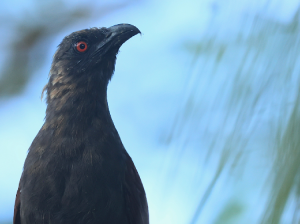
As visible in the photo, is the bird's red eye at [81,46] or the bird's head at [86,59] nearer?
the bird's head at [86,59]

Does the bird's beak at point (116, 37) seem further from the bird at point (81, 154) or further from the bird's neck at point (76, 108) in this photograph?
the bird's neck at point (76, 108)

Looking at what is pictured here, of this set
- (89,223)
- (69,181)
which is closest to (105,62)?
(69,181)

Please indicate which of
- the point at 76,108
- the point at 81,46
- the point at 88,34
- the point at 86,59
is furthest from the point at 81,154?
the point at 88,34

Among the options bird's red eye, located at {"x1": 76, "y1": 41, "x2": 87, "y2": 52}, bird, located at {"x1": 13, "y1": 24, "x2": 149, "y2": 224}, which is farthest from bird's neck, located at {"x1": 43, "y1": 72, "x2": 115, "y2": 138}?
bird's red eye, located at {"x1": 76, "y1": 41, "x2": 87, "y2": 52}

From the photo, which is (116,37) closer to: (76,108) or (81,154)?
(76,108)

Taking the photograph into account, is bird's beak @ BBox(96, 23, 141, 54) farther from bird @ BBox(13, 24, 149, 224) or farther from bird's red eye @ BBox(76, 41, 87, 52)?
bird's red eye @ BBox(76, 41, 87, 52)

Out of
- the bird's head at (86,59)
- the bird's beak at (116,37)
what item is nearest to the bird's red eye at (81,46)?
the bird's head at (86,59)

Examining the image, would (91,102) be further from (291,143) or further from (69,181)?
(291,143)
